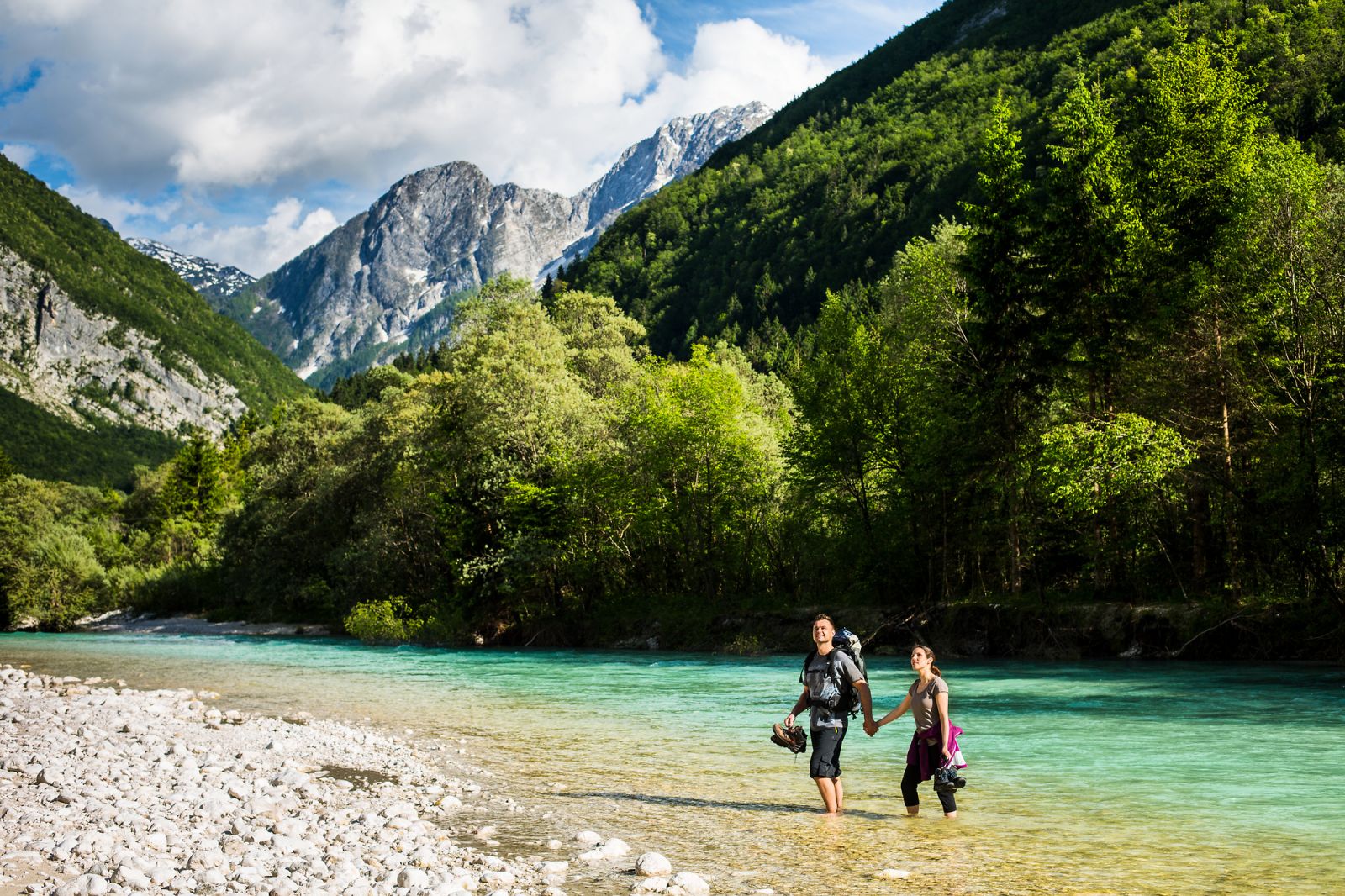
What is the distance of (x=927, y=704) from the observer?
9.84 meters

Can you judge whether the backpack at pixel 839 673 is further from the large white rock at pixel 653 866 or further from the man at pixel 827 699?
the large white rock at pixel 653 866

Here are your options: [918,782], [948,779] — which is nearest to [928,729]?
[948,779]

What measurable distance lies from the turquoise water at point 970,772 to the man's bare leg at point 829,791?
209 mm

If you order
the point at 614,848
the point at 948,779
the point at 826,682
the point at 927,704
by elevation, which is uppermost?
the point at 826,682

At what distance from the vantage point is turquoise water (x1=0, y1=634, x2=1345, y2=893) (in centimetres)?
849

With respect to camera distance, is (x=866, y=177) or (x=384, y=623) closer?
(x=384, y=623)

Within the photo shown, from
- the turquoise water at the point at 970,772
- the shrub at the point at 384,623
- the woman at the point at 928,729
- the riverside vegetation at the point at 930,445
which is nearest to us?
the turquoise water at the point at 970,772

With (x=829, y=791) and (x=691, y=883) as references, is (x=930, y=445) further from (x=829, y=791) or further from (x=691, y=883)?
(x=691, y=883)

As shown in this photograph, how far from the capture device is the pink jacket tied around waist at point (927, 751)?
991cm

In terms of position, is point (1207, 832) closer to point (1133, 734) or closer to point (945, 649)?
point (1133, 734)

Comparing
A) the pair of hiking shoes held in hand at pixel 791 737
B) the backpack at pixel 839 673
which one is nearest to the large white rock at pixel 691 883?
the pair of hiking shoes held in hand at pixel 791 737

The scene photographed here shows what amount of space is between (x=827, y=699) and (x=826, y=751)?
0.58m

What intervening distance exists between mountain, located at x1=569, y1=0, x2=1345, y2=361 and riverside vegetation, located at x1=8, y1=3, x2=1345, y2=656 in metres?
40.3

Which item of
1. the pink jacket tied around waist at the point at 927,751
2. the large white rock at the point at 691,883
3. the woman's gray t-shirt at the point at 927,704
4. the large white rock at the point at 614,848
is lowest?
the large white rock at the point at 614,848
